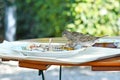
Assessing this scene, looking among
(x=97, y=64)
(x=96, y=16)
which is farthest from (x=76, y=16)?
(x=97, y=64)

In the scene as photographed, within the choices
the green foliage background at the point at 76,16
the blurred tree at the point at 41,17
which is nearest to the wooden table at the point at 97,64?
the green foliage background at the point at 76,16

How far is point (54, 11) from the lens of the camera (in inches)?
157

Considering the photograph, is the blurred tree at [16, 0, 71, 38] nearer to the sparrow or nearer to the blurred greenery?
the blurred greenery

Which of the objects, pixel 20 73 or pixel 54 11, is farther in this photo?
pixel 54 11

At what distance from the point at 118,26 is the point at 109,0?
0.27 m

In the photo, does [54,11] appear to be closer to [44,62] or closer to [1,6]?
[1,6]

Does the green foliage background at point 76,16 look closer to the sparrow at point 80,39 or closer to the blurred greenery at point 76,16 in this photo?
the blurred greenery at point 76,16

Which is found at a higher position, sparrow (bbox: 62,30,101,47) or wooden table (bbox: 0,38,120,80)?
sparrow (bbox: 62,30,101,47)

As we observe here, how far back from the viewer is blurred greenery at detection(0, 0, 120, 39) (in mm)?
3689

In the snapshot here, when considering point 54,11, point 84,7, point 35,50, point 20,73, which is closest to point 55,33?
point 54,11

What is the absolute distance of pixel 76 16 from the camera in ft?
12.2

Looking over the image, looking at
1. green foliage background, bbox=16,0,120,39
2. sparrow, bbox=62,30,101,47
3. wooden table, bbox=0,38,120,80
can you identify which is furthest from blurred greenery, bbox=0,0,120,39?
wooden table, bbox=0,38,120,80

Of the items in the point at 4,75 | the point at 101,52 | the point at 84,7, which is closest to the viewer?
the point at 101,52

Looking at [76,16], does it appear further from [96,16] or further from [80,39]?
[80,39]
